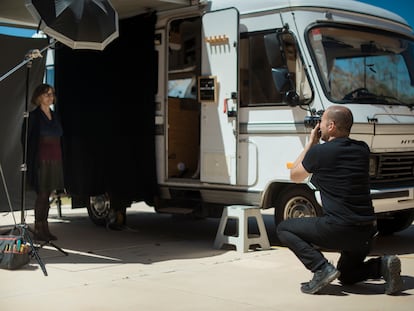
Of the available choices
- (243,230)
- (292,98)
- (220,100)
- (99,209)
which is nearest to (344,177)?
(292,98)

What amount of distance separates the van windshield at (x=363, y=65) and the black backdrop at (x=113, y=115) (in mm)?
2456

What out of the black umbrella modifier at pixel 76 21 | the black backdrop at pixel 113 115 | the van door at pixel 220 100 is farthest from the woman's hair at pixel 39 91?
the van door at pixel 220 100

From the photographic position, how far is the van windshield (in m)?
7.41

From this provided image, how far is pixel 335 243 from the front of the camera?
546 cm

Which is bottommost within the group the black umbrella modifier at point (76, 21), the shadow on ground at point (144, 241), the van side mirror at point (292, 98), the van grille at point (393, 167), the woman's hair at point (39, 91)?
the shadow on ground at point (144, 241)

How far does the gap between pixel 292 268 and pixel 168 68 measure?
3.54m

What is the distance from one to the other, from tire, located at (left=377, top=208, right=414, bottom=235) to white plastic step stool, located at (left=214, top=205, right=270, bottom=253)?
1.87m

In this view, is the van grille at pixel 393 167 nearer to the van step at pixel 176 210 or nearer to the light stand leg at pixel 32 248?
the van step at pixel 176 210

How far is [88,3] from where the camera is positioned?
6.59m

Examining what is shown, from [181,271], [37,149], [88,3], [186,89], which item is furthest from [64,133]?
[181,271]

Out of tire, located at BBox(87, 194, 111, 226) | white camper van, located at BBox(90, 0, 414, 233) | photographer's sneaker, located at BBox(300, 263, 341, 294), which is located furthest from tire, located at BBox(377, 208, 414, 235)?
tire, located at BBox(87, 194, 111, 226)

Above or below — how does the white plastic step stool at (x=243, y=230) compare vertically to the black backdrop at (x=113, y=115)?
below

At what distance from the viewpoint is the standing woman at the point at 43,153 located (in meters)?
7.88

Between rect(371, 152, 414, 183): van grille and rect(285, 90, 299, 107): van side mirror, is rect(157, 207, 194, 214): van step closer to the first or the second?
rect(285, 90, 299, 107): van side mirror
